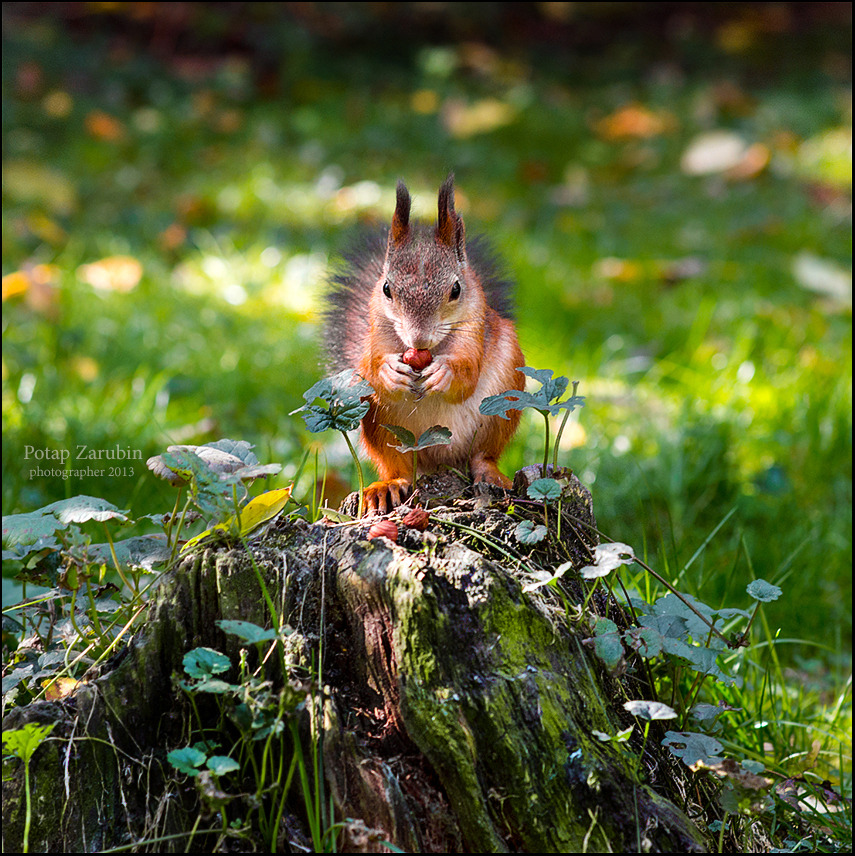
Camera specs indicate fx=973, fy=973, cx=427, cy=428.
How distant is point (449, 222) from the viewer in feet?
4.76

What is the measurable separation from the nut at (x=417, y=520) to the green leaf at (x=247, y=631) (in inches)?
9.7

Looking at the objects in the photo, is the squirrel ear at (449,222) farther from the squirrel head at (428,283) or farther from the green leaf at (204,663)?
the green leaf at (204,663)

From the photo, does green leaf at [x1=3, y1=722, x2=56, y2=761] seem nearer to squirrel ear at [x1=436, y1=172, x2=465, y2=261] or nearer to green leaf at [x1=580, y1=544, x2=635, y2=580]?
green leaf at [x1=580, y1=544, x2=635, y2=580]

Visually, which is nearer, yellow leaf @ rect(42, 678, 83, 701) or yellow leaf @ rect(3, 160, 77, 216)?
yellow leaf @ rect(42, 678, 83, 701)

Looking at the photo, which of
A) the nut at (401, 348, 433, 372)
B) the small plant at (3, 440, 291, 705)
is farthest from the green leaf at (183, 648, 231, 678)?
the nut at (401, 348, 433, 372)

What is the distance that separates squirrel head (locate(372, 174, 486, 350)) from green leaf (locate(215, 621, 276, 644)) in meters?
0.52

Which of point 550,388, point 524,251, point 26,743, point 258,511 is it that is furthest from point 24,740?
point 524,251

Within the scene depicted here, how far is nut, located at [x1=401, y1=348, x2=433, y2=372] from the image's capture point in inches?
55.6

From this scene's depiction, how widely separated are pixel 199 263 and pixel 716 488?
225 centimetres

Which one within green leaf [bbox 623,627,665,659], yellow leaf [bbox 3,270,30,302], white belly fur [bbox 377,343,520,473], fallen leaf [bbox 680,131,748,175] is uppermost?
fallen leaf [bbox 680,131,748,175]

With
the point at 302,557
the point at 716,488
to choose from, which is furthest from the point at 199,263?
the point at 302,557

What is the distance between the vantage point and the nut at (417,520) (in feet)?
4.02

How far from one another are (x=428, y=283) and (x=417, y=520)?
1.24ft

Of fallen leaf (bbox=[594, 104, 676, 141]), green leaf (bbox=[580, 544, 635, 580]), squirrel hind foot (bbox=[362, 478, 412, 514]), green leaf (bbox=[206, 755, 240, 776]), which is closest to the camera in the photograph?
green leaf (bbox=[206, 755, 240, 776])
